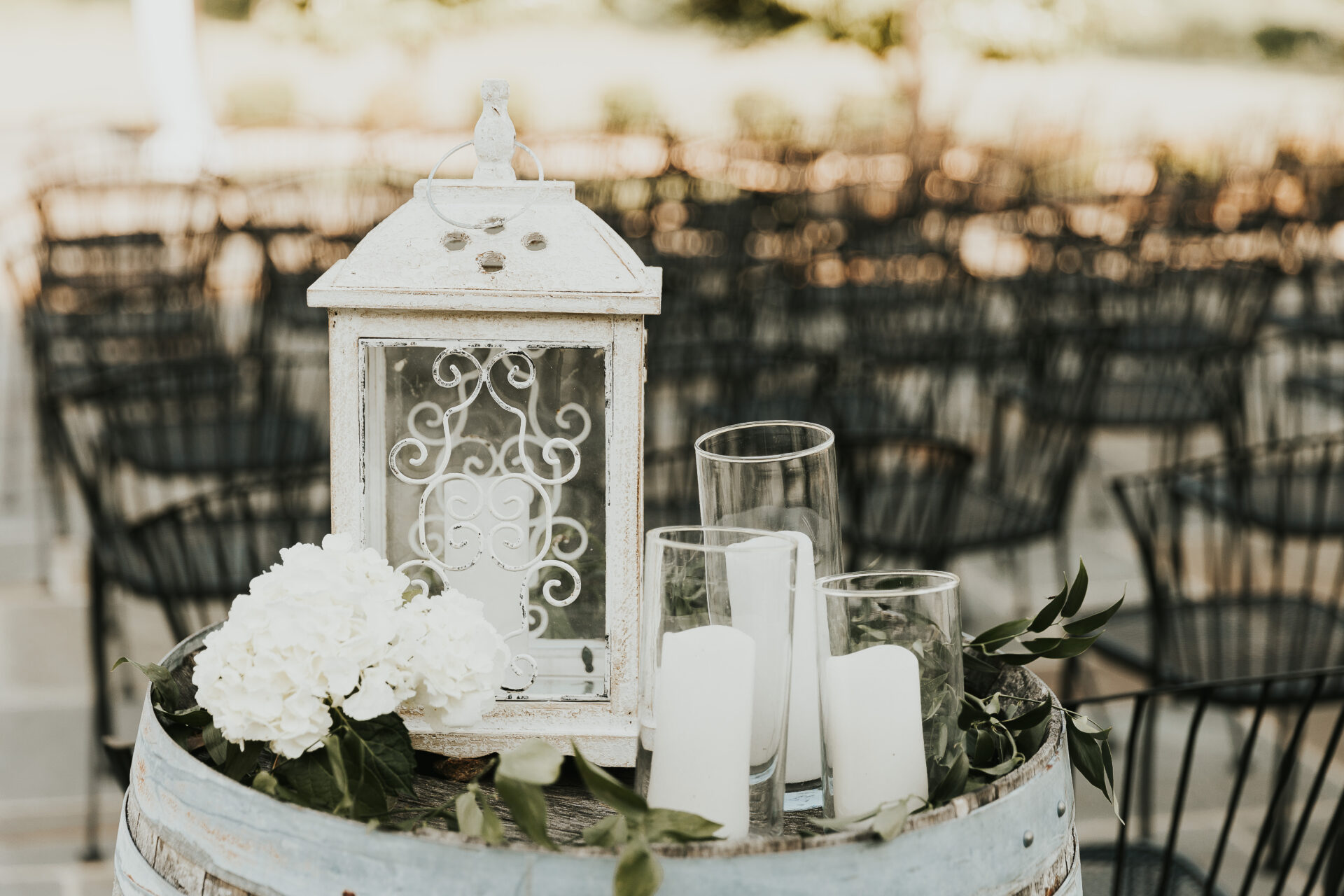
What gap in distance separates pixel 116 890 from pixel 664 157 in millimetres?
8292

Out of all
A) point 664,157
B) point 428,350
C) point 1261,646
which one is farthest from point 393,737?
point 664,157

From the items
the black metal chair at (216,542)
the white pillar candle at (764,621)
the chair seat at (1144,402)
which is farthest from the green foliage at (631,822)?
the chair seat at (1144,402)

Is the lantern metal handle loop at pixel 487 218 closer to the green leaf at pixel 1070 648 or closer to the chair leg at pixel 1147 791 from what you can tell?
the green leaf at pixel 1070 648

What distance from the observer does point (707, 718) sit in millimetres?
894

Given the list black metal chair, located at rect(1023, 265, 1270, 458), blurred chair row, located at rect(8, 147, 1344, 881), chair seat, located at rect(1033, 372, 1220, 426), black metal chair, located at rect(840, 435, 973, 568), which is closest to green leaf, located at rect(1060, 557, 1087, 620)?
blurred chair row, located at rect(8, 147, 1344, 881)

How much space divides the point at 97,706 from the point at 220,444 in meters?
0.78

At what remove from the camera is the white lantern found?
3.30 ft

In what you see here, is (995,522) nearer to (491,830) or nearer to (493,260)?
(493,260)

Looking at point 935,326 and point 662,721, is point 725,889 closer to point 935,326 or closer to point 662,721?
point 662,721

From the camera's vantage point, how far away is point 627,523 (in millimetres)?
1064

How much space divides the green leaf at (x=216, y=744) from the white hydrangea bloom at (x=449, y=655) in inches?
5.3

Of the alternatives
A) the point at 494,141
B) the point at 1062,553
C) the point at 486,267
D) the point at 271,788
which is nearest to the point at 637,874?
the point at 271,788

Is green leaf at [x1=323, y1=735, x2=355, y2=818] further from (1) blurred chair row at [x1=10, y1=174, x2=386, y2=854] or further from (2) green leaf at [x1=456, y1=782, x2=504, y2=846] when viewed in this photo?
(1) blurred chair row at [x1=10, y1=174, x2=386, y2=854]

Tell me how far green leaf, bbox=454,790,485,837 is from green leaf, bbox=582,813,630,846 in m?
0.07
